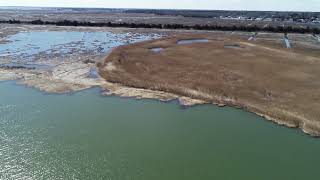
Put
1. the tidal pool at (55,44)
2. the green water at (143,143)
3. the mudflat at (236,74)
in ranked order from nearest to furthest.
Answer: the green water at (143,143), the mudflat at (236,74), the tidal pool at (55,44)

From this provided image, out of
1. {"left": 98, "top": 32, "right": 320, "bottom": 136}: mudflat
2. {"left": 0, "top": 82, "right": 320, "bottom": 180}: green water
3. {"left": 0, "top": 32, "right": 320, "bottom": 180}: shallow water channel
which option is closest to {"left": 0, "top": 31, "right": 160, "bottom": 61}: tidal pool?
{"left": 98, "top": 32, "right": 320, "bottom": 136}: mudflat

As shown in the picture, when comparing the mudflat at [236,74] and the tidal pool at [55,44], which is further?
the tidal pool at [55,44]

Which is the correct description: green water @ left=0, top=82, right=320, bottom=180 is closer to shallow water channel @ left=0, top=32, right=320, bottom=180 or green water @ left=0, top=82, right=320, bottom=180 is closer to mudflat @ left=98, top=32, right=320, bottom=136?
shallow water channel @ left=0, top=32, right=320, bottom=180

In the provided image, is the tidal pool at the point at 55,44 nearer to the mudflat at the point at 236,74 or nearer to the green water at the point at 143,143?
the mudflat at the point at 236,74

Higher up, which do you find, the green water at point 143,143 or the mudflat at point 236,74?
the mudflat at point 236,74

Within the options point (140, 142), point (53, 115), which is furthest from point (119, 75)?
point (140, 142)

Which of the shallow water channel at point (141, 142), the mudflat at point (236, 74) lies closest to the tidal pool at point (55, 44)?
the mudflat at point (236, 74)
